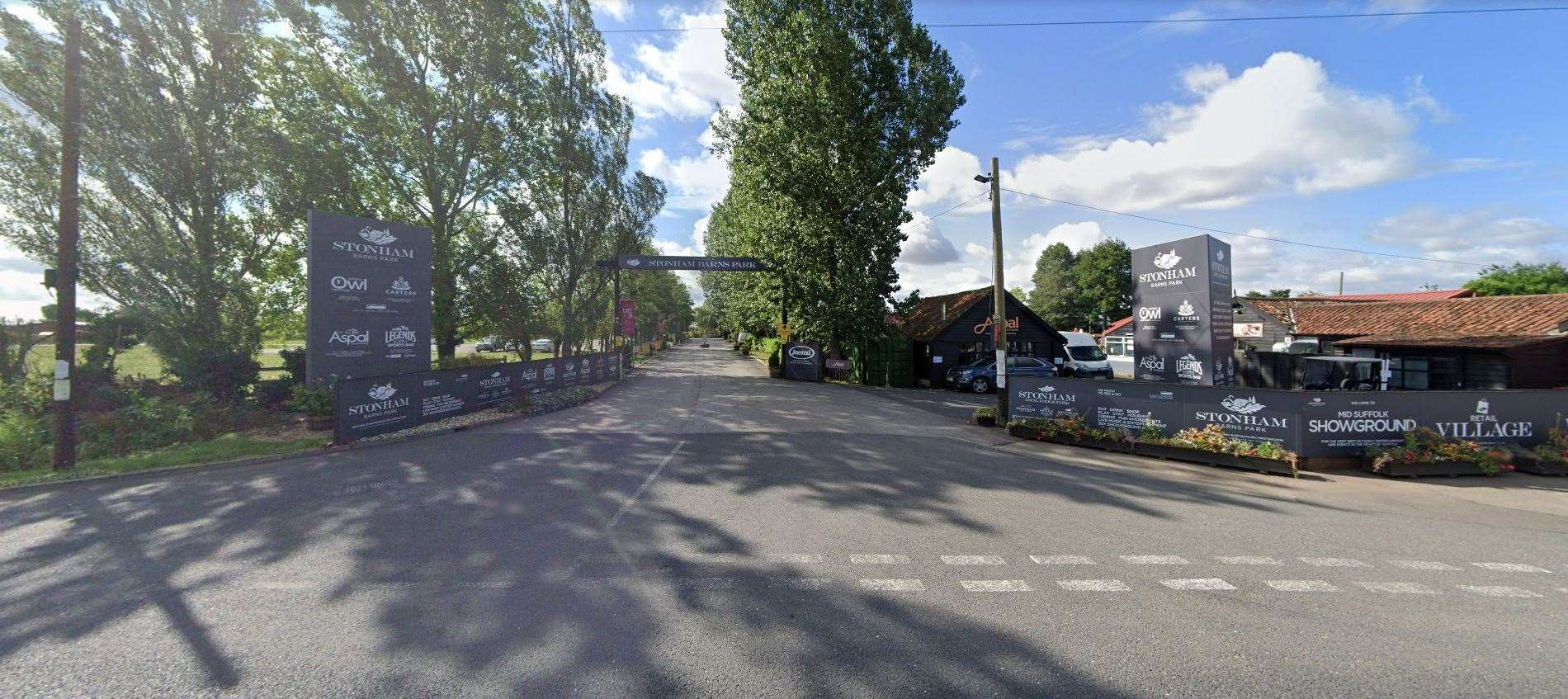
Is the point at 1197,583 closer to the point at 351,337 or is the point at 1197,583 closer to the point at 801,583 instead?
the point at 801,583

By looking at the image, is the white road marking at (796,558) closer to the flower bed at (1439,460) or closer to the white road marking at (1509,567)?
the white road marking at (1509,567)

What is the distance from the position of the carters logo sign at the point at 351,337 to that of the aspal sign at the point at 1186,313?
724 inches

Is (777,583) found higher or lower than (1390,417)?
lower

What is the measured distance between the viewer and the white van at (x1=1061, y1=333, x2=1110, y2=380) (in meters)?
27.4

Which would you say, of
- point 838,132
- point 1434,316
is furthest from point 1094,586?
point 1434,316

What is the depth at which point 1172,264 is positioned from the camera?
41.7 ft

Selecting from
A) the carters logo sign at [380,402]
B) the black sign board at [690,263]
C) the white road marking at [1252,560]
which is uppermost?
the black sign board at [690,263]

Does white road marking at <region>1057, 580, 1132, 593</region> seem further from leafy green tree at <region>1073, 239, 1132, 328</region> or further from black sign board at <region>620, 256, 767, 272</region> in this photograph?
leafy green tree at <region>1073, 239, 1132, 328</region>

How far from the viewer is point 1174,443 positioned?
10617 mm

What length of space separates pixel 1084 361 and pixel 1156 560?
26365mm

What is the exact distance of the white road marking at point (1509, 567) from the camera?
539cm

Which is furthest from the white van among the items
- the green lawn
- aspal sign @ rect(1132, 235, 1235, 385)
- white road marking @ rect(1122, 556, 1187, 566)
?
the green lawn

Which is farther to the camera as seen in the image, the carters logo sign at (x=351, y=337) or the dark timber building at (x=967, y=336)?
A: the dark timber building at (x=967, y=336)

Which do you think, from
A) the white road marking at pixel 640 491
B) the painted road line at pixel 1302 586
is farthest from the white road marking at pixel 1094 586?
the white road marking at pixel 640 491
